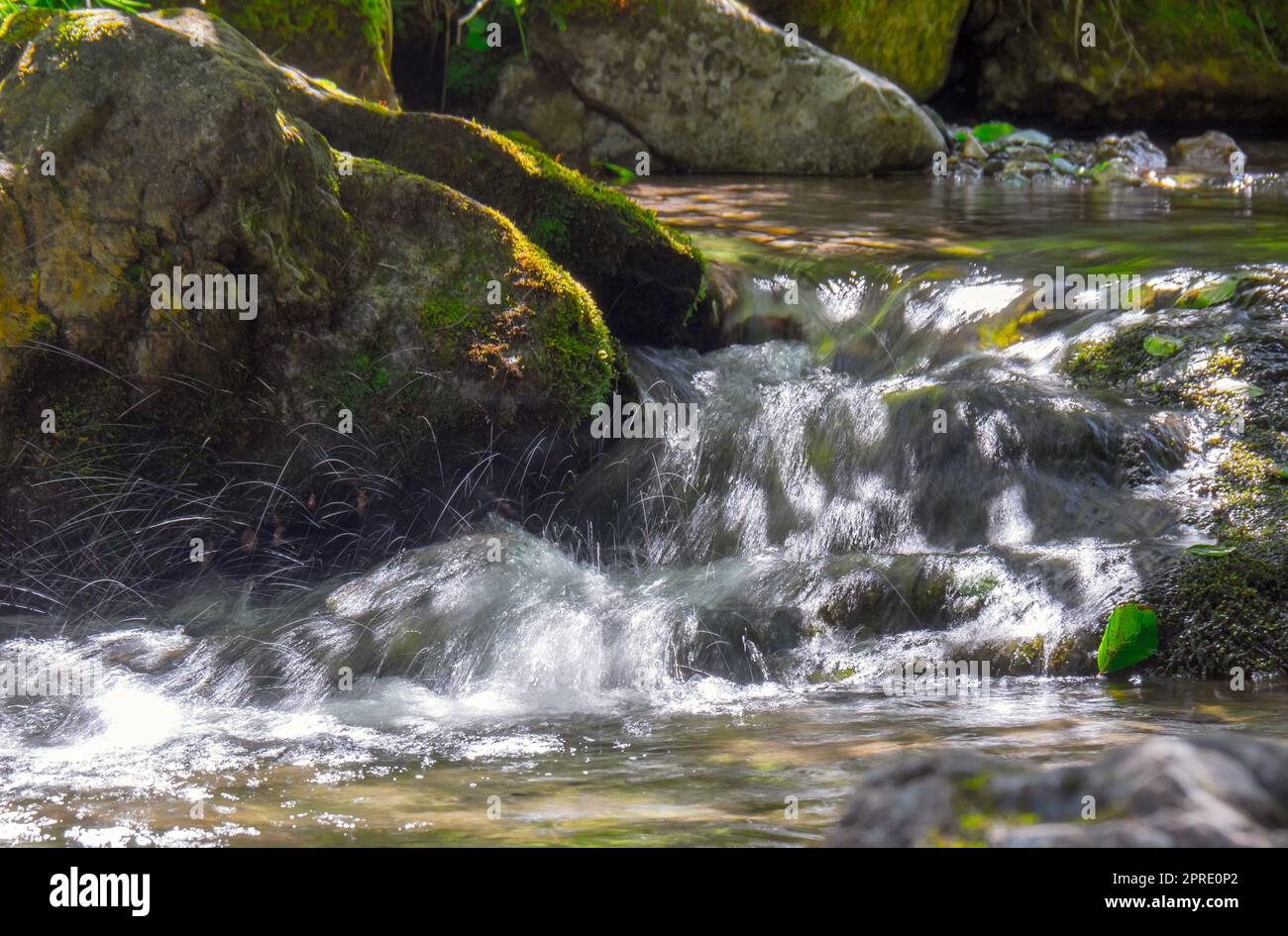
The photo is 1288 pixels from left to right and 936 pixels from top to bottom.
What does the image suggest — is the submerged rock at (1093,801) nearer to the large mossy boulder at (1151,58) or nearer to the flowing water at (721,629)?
the flowing water at (721,629)

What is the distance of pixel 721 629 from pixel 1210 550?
1.66m

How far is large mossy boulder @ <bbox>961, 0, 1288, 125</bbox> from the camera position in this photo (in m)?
13.7

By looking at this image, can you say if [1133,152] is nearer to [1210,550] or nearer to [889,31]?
[889,31]

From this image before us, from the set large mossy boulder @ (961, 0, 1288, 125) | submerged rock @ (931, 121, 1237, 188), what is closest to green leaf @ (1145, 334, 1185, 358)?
submerged rock @ (931, 121, 1237, 188)

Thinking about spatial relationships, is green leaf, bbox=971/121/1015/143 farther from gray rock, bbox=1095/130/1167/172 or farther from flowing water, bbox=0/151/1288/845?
flowing water, bbox=0/151/1288/845

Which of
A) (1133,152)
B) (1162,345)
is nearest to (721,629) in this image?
(1162,345)

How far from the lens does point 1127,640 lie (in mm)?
3727

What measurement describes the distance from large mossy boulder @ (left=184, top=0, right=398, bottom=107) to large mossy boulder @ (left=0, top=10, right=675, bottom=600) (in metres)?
3.81

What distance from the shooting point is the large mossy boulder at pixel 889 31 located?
13.2m
